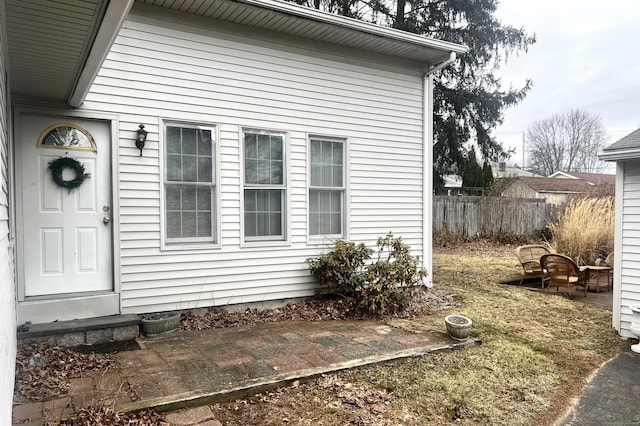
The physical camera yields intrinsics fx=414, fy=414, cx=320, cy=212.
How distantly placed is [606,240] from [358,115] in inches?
260

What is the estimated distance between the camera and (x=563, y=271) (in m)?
7.12

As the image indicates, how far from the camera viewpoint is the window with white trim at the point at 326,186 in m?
6.13

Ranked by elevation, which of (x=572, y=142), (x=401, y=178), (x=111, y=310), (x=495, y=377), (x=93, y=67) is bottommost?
(x=495, y=377)

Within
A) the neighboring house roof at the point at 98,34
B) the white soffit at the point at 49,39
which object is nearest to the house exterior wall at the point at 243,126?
the neighboring house roof at the point at 98,34

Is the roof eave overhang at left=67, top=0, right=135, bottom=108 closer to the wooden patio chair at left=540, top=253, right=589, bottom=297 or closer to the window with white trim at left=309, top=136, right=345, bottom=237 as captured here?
the window with white trim at left=309, top=136, right=345, bottom=237

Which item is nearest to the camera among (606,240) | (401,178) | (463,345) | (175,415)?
(175,415)

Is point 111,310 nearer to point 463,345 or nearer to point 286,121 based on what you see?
point 286,121

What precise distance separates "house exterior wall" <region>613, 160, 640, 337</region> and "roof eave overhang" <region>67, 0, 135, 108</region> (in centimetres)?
548

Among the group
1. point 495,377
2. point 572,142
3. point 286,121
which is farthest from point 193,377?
point 572,142

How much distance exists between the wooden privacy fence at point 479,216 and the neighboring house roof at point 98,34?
7944 mm

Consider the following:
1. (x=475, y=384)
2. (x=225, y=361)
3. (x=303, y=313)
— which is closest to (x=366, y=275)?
(x=303, y=313)

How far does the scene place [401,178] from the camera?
270 inches

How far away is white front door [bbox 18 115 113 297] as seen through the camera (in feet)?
14.3

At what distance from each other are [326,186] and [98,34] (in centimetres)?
389
